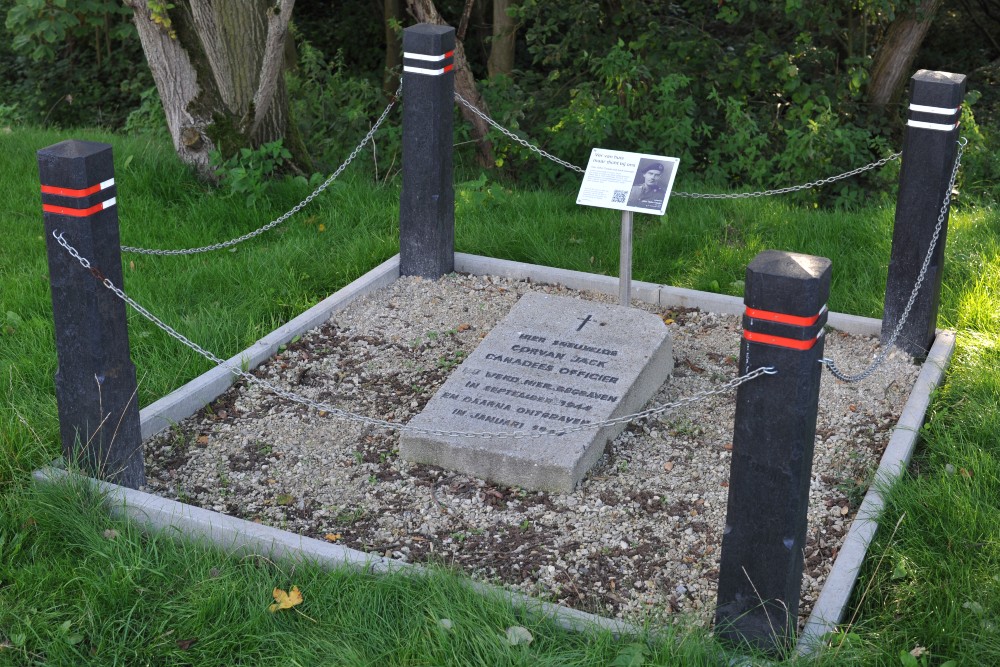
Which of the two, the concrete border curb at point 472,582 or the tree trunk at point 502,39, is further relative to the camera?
the tree trunk at point 502,39

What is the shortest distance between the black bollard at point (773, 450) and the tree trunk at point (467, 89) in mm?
5840

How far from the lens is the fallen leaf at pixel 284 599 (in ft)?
12.0

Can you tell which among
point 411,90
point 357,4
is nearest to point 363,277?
point 411,90

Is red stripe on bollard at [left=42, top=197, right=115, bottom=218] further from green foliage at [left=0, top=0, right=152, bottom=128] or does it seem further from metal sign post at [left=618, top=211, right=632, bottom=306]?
green foliage at [left=0, top=0, right=152, bottom=128]

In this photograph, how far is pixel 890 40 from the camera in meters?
9.54

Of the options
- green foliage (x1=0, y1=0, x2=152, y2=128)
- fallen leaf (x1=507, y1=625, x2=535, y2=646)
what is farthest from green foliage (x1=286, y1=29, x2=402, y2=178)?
fallen leaf (x1=507, y1=625, x2=535, y2=646)

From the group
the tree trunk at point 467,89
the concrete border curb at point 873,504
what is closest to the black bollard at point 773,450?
the concrete border curb at point 873,504

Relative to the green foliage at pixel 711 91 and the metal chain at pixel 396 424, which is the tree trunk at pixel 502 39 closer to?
the green foliage at pixel 711 91

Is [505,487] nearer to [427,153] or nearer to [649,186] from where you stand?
[649,186]

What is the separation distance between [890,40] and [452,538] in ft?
23.4

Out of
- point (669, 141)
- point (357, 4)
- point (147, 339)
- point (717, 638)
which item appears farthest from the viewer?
point (357, 4)

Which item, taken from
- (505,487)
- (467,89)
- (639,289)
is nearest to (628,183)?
(639,289)

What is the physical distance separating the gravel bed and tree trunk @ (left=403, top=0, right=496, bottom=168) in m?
3.76

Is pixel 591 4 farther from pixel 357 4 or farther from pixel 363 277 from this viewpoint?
pixel 357 4
